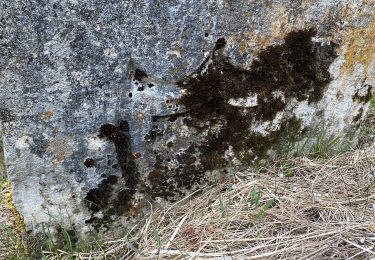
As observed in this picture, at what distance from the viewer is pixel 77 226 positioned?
85.2 inches

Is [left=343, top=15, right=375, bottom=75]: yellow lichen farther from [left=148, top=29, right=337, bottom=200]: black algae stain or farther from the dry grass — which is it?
the dry grass

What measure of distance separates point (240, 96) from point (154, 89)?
1.34ft

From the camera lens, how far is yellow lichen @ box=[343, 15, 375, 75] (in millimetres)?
2223

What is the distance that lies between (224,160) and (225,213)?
270mm

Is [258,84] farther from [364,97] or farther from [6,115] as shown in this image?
[6,115]

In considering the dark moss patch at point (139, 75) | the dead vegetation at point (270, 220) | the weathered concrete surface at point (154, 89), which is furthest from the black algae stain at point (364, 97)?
the dark moss patch at point (139, 75)

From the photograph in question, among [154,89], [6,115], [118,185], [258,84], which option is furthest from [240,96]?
[6,115]

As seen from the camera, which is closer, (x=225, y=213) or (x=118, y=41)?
(x=118, y=41)

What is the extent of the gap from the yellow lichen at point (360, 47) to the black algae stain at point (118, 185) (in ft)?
3.66

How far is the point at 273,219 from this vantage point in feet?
6.77

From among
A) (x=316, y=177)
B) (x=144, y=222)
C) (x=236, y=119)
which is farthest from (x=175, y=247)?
(x=316, y=177)

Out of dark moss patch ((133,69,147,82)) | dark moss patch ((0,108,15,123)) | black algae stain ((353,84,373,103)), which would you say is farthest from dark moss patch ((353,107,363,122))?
dark moss patch ((0,108,15,123))

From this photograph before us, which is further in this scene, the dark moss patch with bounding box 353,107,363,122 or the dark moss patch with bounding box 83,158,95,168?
the dark moss patch with bounding box 353,107,363,122

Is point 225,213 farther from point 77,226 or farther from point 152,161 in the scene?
point 77,226
